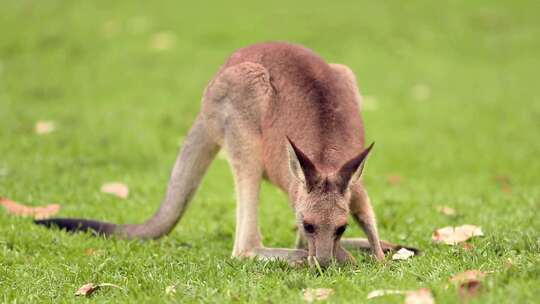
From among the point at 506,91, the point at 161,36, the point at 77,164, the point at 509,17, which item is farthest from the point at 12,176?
the point at 509,17

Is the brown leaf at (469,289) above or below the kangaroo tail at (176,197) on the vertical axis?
above

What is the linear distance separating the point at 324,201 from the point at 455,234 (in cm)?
124

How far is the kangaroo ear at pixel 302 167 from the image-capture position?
14.8ft

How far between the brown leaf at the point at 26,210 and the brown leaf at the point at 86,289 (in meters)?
1.85

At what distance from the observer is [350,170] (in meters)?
4.55

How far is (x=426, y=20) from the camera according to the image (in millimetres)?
14938

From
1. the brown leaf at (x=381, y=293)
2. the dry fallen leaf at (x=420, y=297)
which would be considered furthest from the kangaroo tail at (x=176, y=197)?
the dry fallen leaf at (x=420, y=297)

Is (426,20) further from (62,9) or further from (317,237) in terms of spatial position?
(317,237)

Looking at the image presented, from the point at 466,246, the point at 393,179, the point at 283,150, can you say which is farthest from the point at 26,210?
the point at 393,179

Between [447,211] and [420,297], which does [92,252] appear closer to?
[420,297]

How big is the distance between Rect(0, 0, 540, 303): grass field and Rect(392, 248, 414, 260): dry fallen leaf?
15 centimetres

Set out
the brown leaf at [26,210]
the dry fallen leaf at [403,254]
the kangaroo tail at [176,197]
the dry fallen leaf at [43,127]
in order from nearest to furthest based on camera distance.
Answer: the dry fallen leaf at [403,254] < the kangaroo tail at [176,197] < the brown leaf at [26,210] < the dry fallen leaf at [43,127]

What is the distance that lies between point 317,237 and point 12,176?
393 centimetres

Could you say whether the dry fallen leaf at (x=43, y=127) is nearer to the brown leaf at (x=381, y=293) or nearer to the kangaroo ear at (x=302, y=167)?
the kangaroo ear at (x=302, y=167)
